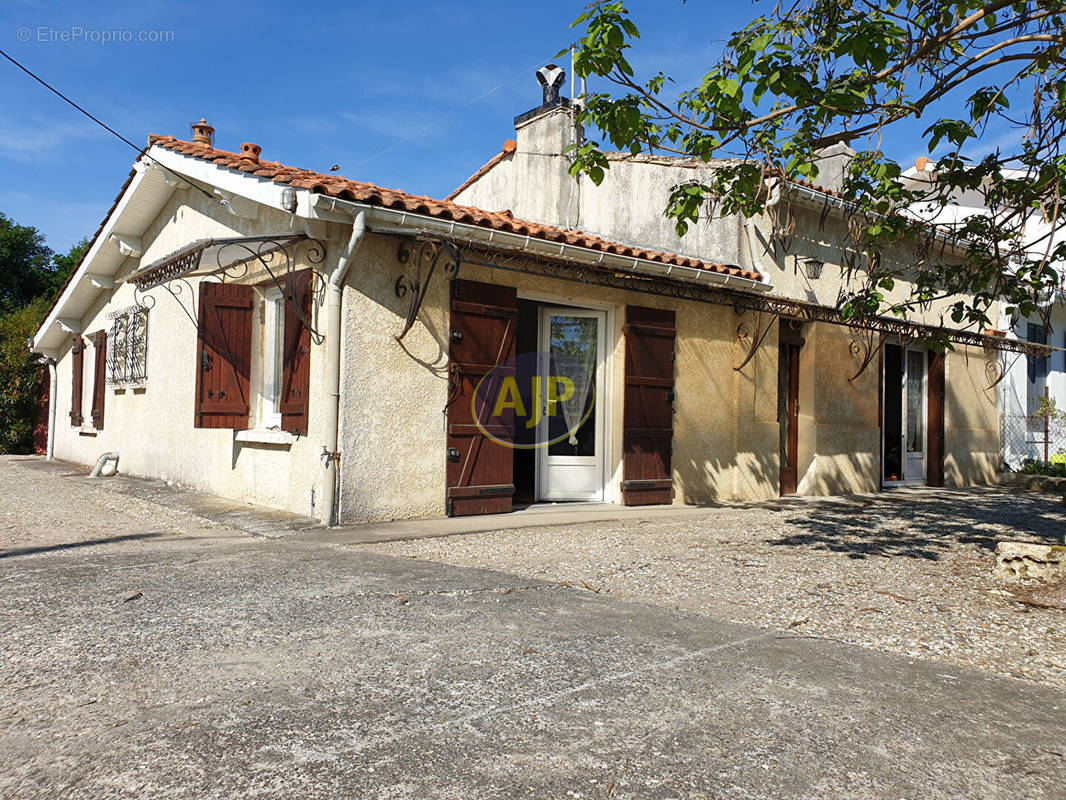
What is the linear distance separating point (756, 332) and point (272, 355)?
5950mm

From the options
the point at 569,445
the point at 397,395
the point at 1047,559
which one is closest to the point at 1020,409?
the point at 569,445

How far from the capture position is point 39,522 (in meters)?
6.96

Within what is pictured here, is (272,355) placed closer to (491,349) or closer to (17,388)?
(491,349)

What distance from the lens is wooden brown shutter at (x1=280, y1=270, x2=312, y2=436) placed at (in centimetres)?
709

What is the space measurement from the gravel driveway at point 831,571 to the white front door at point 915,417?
4458 millimetres

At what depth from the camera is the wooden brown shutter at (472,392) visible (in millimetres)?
7371

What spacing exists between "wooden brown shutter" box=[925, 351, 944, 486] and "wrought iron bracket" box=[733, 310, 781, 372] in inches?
188

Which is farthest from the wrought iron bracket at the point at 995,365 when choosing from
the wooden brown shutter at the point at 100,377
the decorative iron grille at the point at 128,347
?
the wooden brown shutter at the point at 100,377

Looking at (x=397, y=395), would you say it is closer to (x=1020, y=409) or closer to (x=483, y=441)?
(x=483, y=441)

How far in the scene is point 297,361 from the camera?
7316mm

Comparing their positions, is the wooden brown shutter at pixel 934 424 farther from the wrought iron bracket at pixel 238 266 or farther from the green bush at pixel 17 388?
the green bush at pixel 17 388

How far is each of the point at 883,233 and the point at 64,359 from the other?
1588 cm

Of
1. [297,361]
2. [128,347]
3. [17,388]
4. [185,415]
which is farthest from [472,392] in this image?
[17,388]

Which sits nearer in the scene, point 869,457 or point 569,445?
point 569,445
